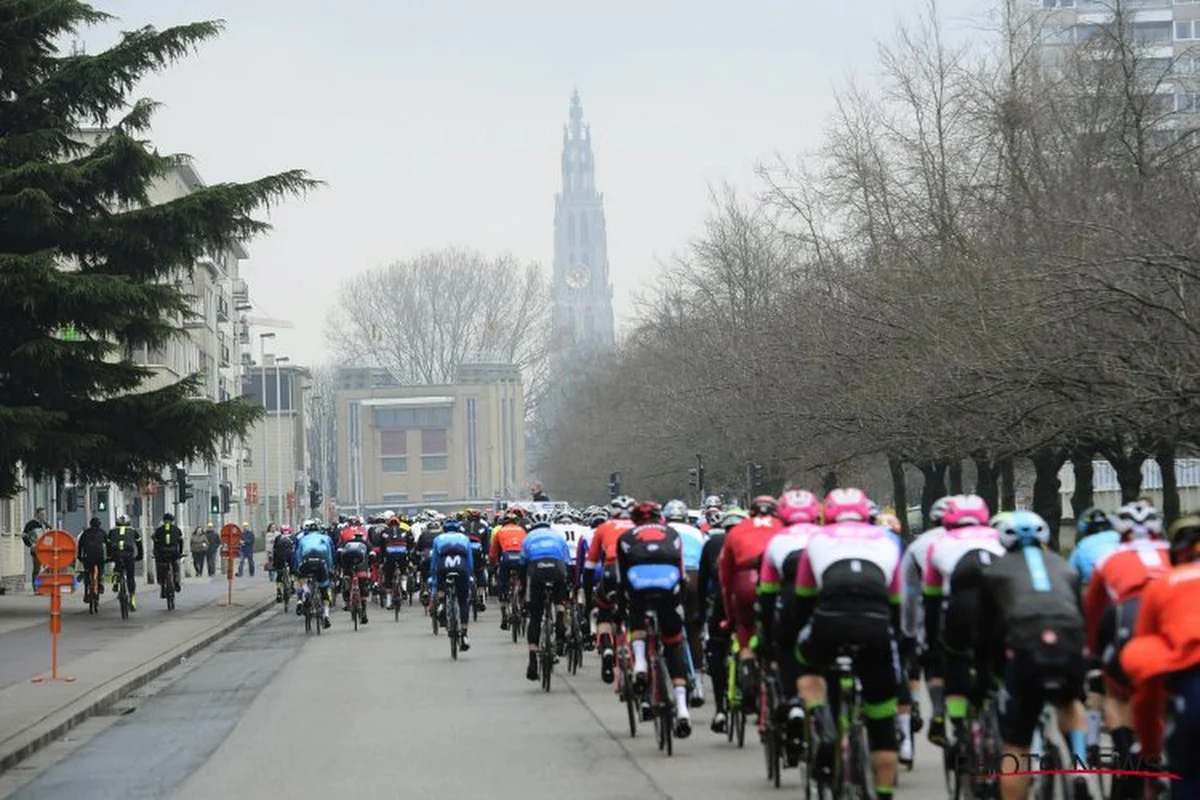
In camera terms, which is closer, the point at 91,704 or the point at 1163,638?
the point at 1163,638

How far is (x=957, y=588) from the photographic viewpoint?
11477 mm

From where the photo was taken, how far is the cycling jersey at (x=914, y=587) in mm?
12531

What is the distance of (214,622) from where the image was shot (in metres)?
39.6

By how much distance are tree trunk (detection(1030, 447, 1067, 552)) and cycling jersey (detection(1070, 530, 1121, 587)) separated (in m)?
34.7

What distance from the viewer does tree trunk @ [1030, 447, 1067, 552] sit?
159 ft

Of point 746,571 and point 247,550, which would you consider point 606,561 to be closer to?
point 746,571

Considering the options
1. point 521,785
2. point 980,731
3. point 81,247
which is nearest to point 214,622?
point 81,247

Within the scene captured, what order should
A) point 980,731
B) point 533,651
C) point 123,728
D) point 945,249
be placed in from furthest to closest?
point 945,249 < point 533,651 < point 123,728 < point 980,731

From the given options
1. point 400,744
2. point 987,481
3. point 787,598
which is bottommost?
point 400,744

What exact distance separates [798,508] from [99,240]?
3042 cm

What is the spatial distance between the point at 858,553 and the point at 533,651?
1191 centimetres

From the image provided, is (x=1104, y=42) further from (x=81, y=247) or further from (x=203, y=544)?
(x=203, y=544)

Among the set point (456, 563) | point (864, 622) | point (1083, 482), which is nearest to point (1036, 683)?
point (864, 622)

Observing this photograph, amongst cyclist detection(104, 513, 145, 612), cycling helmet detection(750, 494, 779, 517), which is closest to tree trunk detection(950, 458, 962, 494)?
cyclist detection(104, 513, 145, 612)
